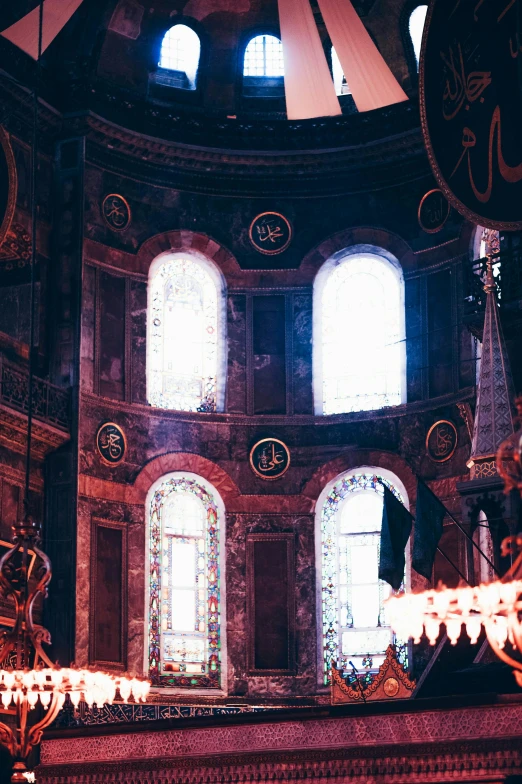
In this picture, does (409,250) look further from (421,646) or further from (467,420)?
(421,646)

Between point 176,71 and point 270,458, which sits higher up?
point 176,71

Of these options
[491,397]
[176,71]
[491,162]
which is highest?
[176,71]

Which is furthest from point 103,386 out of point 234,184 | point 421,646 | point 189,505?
point 421,646

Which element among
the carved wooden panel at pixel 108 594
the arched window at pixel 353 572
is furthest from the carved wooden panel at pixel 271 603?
the carved wooden panel at pixel 108 594

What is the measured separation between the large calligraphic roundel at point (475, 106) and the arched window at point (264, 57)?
6.41 metres

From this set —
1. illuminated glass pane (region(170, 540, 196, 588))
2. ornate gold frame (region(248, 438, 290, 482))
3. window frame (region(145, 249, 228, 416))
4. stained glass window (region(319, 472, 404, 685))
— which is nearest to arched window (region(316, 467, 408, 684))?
stained glass window (region(319, 472, 404, 685))

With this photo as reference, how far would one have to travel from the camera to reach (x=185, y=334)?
22.6 m

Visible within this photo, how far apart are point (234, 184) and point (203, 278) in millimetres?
1506

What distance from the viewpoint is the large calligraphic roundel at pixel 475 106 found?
16.9 metres

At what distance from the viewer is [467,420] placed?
20.5 m

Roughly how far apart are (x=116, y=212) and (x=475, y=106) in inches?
257

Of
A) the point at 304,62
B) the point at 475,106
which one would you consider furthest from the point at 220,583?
the point at 475,106

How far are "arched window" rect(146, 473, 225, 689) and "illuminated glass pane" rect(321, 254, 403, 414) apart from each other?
241 cm

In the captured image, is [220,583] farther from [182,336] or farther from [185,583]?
[182,336]
